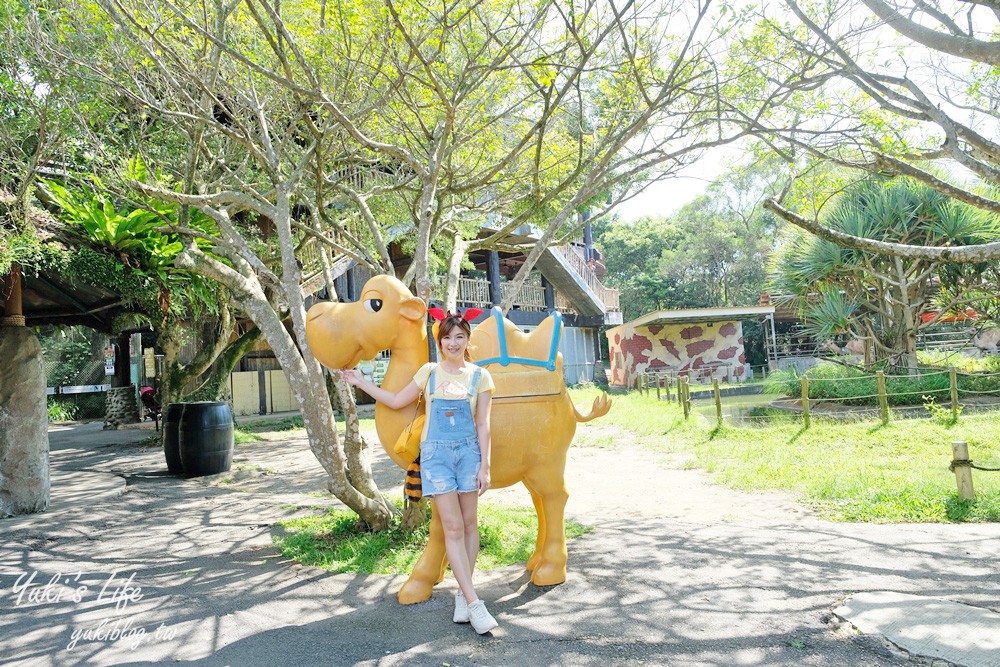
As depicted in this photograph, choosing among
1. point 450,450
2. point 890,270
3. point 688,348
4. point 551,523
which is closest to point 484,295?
point 688,348

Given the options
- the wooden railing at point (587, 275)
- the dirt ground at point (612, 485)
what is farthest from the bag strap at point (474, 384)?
the wooden railing at point (587, 275)

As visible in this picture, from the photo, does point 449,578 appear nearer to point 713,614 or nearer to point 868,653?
point 713,614

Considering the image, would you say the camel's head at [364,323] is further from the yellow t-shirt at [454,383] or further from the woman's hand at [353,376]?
the yellow t-shirt at [454,383]

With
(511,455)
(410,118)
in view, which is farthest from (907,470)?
(410,118)

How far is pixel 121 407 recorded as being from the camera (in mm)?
17578

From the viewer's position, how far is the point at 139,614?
3.56m

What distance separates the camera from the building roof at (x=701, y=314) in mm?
23656

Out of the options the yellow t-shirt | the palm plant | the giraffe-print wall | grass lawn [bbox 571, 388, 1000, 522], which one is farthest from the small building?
the yellow t-shirt

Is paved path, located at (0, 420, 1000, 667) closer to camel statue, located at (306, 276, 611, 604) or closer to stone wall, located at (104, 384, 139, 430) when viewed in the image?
camel statue, located at (306, 276, 611, 604)

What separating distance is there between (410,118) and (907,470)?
6.92m

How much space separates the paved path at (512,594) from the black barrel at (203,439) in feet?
7.37

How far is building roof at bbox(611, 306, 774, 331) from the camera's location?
23656 mm

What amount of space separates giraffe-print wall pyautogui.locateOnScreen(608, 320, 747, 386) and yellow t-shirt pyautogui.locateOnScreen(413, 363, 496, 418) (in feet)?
73.7

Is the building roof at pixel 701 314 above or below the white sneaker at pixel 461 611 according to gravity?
above
